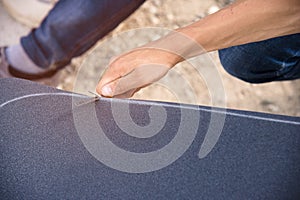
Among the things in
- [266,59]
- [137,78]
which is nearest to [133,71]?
[137,78]

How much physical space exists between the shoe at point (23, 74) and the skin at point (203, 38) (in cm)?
61

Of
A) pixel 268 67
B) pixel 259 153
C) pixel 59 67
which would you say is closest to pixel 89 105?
pixel 259 153

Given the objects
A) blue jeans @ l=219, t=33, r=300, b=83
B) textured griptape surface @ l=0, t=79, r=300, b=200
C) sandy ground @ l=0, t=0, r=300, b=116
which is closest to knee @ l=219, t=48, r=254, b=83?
blue jeans @ l=219, t=33, r=300, b=83

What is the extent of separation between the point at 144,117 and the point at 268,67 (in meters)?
0.38

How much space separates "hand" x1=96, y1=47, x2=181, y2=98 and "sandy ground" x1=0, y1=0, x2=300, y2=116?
491 millimetres

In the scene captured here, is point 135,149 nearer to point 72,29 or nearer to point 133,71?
point 133,71

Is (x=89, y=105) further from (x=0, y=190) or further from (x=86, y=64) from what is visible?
(x=86, y=64)

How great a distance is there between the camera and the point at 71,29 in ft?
3.90

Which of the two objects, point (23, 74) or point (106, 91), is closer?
point (106, 91)

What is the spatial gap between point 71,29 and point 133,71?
575mm

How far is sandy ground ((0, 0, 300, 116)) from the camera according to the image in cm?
123

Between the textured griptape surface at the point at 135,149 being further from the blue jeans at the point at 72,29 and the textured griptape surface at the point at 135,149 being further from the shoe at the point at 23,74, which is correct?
the shoe at the point at 23,74

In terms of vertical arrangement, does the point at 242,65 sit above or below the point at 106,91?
below

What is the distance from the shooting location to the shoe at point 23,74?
1215 mm
